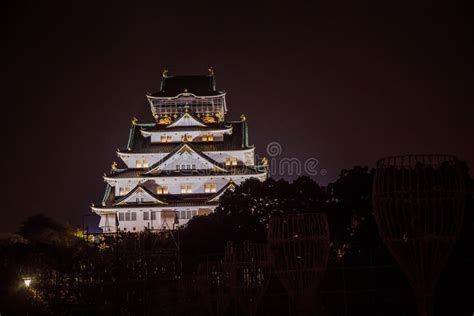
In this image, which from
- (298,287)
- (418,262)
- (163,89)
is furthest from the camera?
(163,89)

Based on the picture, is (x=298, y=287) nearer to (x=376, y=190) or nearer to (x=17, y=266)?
(x=376, y=190)

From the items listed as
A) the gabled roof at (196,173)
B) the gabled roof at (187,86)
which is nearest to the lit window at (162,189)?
the gabled roof at (196,173)

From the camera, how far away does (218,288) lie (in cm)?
1828

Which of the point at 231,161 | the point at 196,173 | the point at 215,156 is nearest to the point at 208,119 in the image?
the point at 215,156

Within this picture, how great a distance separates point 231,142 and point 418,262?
44721mm

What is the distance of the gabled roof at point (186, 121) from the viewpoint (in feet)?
176

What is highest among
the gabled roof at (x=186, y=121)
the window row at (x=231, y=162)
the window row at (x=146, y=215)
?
the gabled roof at (x=186, y=121)

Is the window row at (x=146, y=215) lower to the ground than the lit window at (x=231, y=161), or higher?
lower

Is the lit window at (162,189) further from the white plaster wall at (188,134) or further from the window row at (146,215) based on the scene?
the white plaster wall at (188,134)

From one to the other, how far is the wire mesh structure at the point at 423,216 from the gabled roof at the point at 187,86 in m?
47.4

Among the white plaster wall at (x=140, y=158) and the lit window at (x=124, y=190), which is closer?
the lit window at (x=124, y=190)

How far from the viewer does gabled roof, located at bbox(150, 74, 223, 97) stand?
56.5 meters

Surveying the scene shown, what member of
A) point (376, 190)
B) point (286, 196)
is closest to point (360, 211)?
point (286, 196)

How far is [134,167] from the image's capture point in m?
53.6
